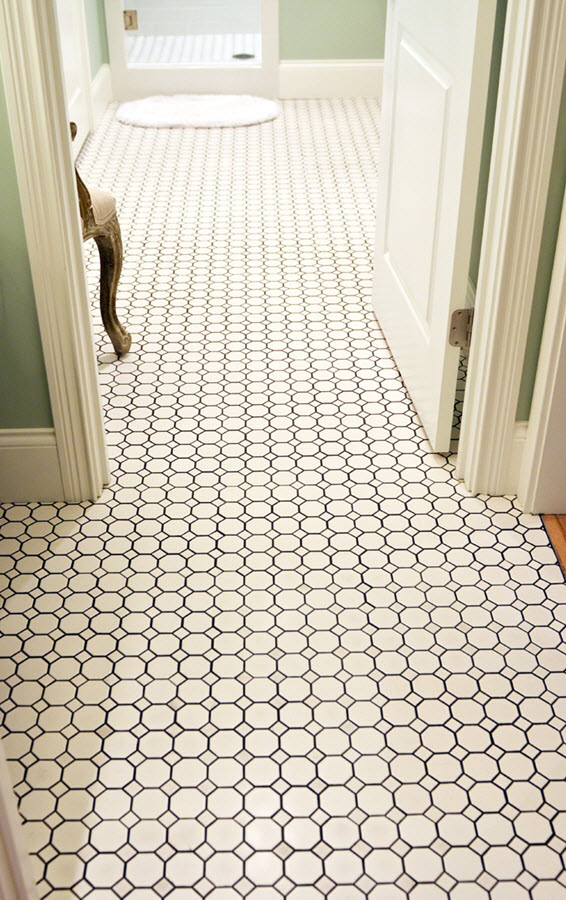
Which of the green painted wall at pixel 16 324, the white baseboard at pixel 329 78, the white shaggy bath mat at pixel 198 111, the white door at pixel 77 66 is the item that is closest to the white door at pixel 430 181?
the green painted wall at pixel 16 324

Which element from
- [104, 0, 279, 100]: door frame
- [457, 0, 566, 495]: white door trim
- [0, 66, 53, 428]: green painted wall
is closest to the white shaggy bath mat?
[104, 0, 279, 100]: door frame

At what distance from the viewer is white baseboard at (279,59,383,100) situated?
5.16 metres

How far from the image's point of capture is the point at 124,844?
159 centimetres

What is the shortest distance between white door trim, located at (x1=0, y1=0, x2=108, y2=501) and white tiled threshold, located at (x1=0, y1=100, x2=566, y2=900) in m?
0.17

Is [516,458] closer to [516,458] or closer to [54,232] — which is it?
[516,458]

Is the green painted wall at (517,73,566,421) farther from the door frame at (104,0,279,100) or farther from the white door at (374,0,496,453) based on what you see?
the door frame at (104,0,279,100)

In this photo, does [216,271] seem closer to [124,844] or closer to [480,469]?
[480,469]

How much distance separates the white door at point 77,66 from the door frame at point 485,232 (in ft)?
8.03

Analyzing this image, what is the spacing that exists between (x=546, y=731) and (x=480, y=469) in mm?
726

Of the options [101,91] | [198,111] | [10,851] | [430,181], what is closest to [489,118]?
[430,181]

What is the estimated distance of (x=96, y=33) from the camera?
4871 millimetres

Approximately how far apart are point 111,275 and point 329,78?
2922 millimetres

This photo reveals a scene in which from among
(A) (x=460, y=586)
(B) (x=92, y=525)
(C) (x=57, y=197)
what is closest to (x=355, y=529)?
(A) (x=460, y=586)

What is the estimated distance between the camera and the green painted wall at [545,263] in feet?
6.50
